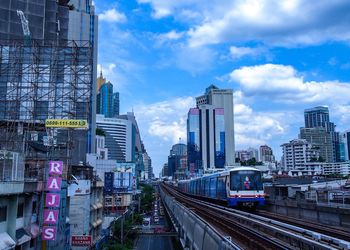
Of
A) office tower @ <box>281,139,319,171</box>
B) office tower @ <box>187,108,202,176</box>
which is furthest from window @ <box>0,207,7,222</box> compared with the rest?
office tower @ <box>187,108,202,176</box>

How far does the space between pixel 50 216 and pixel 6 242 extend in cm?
480

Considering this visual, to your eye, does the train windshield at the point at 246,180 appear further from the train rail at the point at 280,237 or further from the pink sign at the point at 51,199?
the pink sign at the point at 51,199

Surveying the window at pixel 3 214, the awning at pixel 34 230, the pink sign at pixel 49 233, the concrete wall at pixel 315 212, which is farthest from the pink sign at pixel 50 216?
the concrete wall at pixel 315 212

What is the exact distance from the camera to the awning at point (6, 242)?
18562 millimetres

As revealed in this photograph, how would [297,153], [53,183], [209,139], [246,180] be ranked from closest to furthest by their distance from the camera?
1. [53,183]
2. [246,180]
3. [297,153]
4. [209,139]

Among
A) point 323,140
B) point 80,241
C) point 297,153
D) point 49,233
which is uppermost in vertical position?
point 323,140

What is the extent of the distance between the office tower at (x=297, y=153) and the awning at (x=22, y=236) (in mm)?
131725

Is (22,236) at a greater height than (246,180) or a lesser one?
lesser

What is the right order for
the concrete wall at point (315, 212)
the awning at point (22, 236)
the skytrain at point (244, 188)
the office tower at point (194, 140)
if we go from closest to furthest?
the concrete wall at point (315, 212)
the awning at point (22, 236)
the skytrain at point (244, 188)
the office tower at point (194, 140)

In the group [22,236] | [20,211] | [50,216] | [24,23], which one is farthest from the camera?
[24,23]

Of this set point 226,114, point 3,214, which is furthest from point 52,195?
point 226,114

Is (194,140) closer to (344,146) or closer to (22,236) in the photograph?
(344,146)

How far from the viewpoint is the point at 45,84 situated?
127ft

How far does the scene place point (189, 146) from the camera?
166 m
